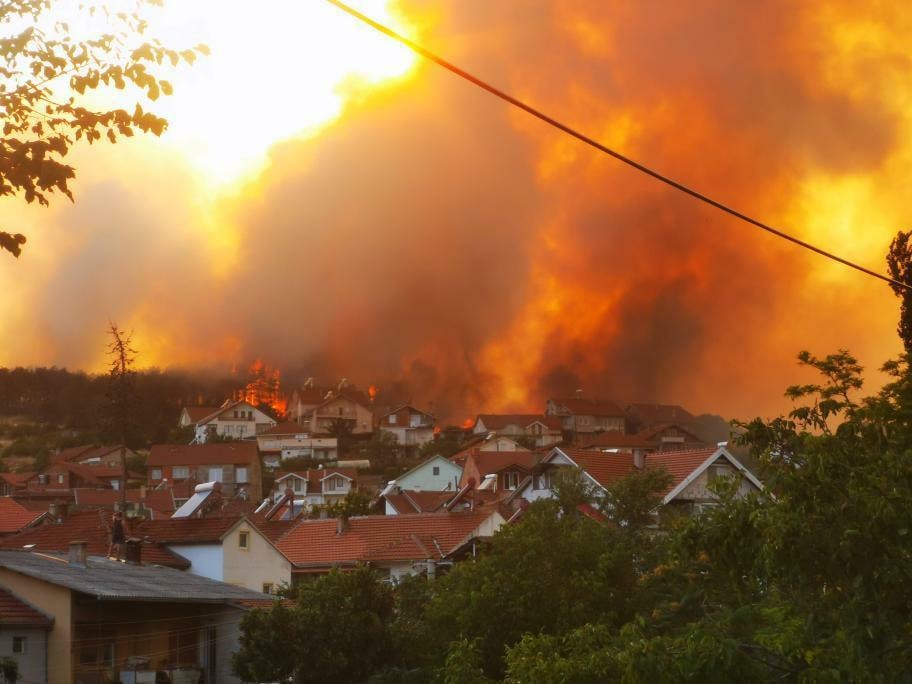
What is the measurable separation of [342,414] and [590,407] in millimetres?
28434

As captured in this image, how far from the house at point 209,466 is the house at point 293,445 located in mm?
12516

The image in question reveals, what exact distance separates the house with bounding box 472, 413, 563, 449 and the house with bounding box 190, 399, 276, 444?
24223 mm

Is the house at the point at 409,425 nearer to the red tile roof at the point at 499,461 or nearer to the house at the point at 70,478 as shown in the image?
the house at the point at 70,478

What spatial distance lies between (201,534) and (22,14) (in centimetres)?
4106

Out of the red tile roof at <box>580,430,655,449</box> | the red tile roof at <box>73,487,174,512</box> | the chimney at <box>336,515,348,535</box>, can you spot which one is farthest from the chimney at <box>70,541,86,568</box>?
the red tile roof at <box>580,430,655,449</box>

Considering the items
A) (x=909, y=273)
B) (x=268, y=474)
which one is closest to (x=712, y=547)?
(x=909, y=273)

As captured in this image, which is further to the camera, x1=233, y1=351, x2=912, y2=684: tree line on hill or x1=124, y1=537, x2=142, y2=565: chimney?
x1=124, y1=537, x2=142, y2=565: chimney

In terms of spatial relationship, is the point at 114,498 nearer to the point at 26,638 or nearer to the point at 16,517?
the point at 16,517

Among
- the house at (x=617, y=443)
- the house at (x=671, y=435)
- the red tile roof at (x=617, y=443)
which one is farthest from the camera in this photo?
the house at (x=671, y=435)

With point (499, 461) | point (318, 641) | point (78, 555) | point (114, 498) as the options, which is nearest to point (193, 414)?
point (114, 498)

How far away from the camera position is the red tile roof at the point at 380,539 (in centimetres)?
5519

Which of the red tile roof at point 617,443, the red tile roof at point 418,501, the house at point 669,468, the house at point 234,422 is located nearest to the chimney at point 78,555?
the house at point 669,468

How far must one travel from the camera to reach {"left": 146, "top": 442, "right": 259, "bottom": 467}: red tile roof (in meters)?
122

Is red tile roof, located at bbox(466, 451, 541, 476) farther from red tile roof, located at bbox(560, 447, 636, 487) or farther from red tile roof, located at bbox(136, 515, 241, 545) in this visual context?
red tile roof, located at bbox(136, 515, 241, 545)
